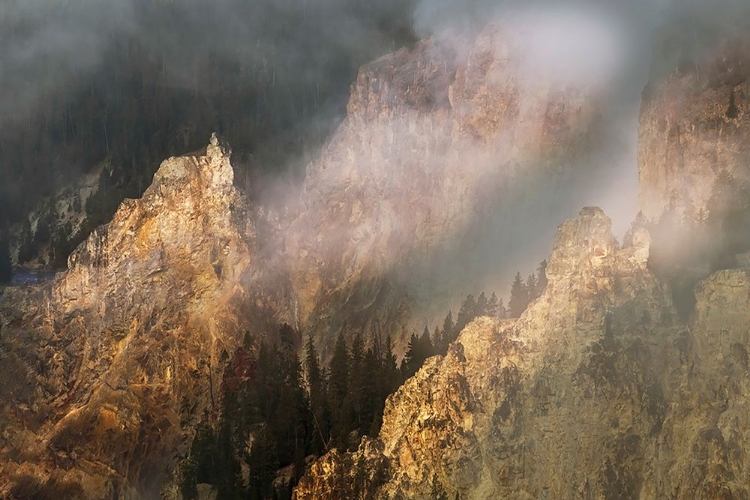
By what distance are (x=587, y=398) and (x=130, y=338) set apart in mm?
43392

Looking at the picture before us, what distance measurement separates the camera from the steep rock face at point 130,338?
7962 centimetres

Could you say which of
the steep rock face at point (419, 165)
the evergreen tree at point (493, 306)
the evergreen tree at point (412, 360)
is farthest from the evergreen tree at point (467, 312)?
the steep rock face at point (419, 165)

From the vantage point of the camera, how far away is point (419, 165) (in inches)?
3302

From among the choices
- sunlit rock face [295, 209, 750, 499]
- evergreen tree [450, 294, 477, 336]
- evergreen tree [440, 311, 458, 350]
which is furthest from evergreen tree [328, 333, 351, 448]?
sunlit rock face [295, 209, 750, 499]

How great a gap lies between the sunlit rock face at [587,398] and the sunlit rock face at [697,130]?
4.60 metres

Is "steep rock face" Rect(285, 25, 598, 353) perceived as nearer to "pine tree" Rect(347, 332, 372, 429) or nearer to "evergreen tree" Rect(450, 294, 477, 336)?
"pine tree" Rect(347, 332, 372, 429)

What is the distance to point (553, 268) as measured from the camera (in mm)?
51406

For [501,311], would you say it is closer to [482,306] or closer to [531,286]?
[482,306]

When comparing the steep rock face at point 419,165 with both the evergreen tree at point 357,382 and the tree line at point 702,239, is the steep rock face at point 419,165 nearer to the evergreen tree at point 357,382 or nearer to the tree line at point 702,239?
the evergreen tree at point 357,382

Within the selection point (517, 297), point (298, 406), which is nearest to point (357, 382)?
point (298, 406)

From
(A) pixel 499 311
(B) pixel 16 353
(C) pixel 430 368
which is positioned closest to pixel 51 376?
(B) pixel 16 353

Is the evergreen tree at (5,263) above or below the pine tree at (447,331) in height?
above

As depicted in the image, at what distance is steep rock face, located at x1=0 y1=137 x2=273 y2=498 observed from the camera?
7962 centimetres

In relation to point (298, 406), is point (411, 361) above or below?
above
